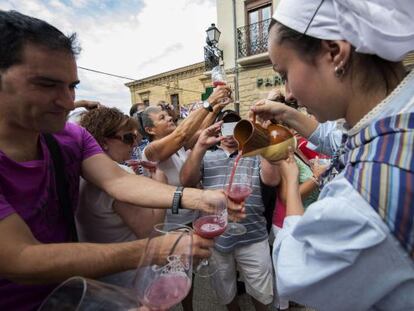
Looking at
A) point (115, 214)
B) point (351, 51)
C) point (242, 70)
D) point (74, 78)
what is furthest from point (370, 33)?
point (242, 70)

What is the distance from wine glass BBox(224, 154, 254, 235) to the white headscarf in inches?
35.8

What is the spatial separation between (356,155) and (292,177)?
1.98 ft

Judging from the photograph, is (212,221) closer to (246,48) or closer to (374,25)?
(374,25)

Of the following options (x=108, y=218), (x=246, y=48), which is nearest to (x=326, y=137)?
(x=108, y=218)

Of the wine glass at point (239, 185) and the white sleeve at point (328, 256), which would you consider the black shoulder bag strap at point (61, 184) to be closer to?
the wine glass at point (239, 185)

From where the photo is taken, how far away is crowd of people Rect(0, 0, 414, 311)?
2.31 ft

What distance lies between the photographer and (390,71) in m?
0.89

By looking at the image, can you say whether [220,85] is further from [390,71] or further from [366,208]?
[366,208]

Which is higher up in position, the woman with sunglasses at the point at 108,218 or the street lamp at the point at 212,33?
the street lamp at the point at 212,33

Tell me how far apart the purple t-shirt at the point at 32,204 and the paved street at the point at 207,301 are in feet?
6.47

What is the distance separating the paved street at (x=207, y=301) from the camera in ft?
9.71

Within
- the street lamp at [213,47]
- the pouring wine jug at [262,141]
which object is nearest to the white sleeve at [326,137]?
the pouring wine jug at [262,141]

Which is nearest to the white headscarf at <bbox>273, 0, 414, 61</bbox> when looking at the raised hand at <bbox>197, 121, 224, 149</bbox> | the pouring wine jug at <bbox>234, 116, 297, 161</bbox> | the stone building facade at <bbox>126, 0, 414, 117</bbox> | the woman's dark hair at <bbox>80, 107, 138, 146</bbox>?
the pouring wine jug at <bbox>234, 116, 297, 161</bbox>

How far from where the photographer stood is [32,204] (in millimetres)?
1238
